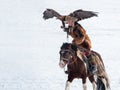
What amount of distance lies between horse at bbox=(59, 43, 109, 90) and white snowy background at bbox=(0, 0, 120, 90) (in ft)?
0.65

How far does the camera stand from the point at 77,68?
4625mm

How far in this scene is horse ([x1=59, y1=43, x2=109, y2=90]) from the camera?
445 centimetres

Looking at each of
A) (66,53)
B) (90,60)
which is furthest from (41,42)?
(66,53)

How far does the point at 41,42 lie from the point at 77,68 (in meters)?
2.09

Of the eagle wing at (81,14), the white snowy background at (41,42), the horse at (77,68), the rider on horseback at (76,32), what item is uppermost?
the eagle wing at (81,14)

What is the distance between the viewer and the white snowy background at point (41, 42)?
17.5ft

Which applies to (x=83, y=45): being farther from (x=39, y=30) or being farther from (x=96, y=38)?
(x=39, y=30)

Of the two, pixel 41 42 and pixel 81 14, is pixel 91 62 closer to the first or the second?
pixel 81 14

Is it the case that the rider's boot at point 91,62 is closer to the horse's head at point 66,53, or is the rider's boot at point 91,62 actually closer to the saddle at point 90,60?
the saddle at point 90,60

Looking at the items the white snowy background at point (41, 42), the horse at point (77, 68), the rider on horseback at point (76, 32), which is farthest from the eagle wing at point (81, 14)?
→ the white snowy background at point (41, 42)

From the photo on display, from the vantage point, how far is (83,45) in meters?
4.64

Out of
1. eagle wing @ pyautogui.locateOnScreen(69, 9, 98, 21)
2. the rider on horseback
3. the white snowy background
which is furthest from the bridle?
the white snowy background

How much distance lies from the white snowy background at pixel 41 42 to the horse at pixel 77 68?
0.65ft

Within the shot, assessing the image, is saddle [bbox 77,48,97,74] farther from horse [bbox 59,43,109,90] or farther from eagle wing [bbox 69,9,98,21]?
eagle wing [bbox 69,9,98,21]
